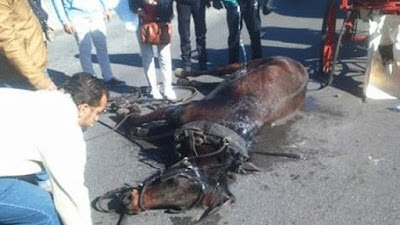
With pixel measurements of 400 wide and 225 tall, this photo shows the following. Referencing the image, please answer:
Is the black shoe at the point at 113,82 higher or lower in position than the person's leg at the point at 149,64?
lower

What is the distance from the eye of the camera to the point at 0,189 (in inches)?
100

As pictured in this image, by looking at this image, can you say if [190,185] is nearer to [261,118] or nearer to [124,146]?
[261,118]

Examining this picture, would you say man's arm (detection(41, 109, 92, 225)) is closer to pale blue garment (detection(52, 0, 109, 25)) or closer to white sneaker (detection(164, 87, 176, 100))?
white sneaker (detection(164, 87, 176, 100))

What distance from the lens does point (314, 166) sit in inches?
161

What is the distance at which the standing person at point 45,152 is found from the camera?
2457mm

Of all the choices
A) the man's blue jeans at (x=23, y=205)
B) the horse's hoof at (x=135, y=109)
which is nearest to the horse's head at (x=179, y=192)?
the man's blue jeans at (x=23, y=205)

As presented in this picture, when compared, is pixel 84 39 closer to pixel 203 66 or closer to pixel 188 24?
pixel 188 24

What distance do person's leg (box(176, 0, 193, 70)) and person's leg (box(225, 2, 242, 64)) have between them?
0.53m

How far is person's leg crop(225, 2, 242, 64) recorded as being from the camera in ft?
20.2

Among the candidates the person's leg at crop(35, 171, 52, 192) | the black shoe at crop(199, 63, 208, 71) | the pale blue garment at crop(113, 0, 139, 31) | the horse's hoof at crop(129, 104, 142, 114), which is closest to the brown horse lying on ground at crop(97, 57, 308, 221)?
the horse's hoof at crop(129, 104, 142, 114)

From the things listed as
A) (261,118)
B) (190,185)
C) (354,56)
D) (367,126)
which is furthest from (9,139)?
(354,56)

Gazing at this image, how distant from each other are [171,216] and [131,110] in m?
1.80

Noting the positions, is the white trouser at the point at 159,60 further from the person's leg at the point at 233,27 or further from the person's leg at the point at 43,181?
the person's leg at the point at 43,181

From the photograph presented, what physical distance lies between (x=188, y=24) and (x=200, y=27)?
0.77 ft
